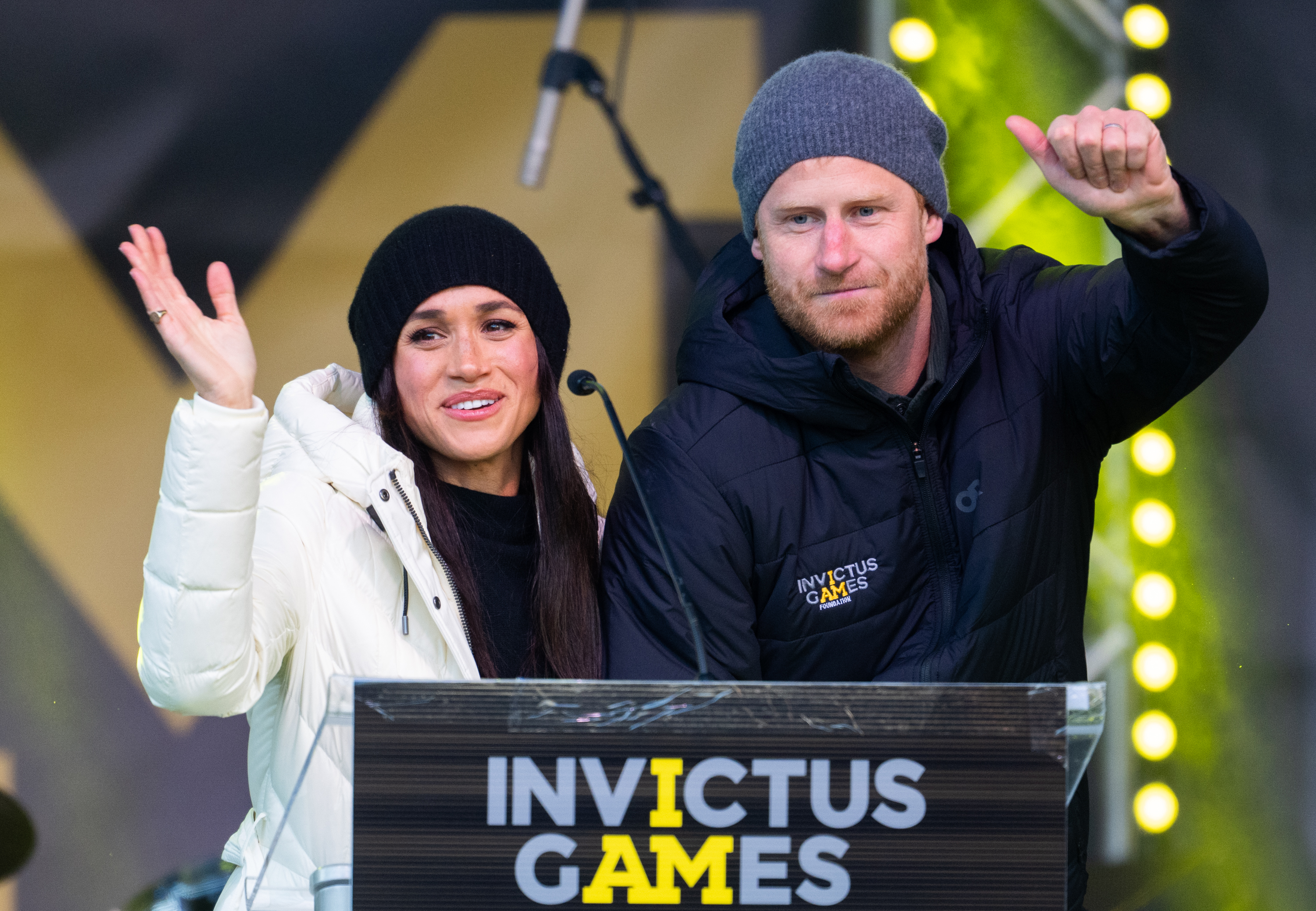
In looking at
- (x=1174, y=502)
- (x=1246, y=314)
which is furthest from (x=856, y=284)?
(x=1174, y=502)

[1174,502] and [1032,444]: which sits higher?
[1174,502]

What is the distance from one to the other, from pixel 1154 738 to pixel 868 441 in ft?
4.10

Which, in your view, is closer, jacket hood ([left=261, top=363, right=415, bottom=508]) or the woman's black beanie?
jacket hood ([left=261, top=363, right=415, bottom=508])

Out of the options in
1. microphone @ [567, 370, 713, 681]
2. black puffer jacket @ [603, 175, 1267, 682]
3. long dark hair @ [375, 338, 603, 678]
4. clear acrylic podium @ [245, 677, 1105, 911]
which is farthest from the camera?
long dark hair @ [375, 338, 603, 678]

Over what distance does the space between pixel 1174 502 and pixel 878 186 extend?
4.15 feet

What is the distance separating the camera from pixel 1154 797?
97.5 inches

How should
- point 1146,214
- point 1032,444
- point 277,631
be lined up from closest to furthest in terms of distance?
point 1146,214 < point 277,631 < point 1032,444

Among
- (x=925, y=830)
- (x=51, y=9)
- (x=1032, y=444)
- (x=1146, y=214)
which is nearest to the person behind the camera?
(x=925, y=830)

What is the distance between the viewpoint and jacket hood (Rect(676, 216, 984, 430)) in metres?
1.56

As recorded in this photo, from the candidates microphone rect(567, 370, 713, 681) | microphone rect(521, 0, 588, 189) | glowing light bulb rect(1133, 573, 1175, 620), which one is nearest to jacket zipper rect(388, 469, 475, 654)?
→ microphone rect(567, 370, 713, 681)

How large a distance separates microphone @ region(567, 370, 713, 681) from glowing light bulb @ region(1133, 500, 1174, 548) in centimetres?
131

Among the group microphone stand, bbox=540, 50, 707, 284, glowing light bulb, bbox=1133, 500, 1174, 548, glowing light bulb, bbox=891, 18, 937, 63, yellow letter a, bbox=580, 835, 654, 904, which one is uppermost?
glowing light bulb, bbox=891, 18, 937, 63

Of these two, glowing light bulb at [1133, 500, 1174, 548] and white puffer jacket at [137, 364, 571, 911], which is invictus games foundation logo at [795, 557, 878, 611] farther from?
glowing light bulb at [1133, 500, 1174, 548]

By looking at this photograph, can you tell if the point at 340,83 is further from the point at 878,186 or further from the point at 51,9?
the point at 878,186
